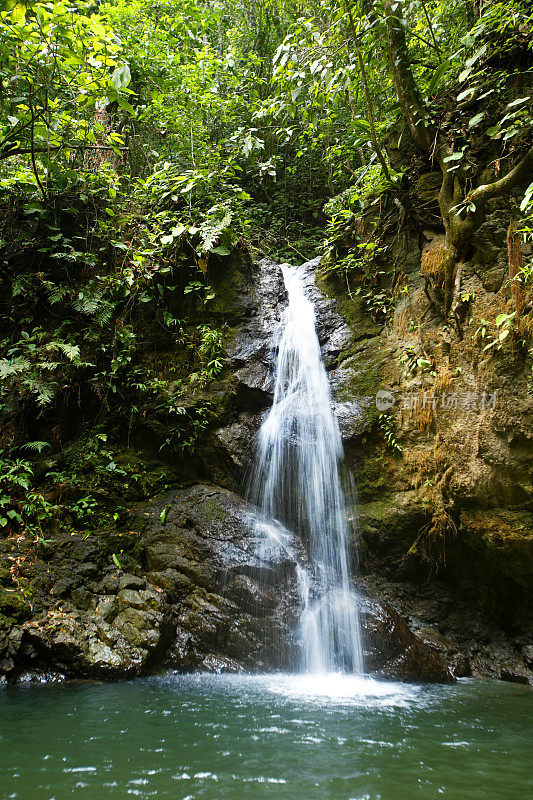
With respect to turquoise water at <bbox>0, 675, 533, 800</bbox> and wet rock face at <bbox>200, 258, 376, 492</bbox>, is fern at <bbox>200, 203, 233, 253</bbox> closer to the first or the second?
wet rock face at <bbox>200, 258, 376, 492</bbox>

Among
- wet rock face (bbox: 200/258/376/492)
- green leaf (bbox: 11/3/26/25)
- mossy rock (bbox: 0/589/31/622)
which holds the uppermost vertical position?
green leaf (bbox: 11/3/26/25)

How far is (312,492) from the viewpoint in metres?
5.47

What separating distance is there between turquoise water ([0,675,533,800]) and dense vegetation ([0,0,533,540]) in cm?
238

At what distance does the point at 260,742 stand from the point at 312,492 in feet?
10.3

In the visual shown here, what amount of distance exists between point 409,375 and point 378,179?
3244 mm

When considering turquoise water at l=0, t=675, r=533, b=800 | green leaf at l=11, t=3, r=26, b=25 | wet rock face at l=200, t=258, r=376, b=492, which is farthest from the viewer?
wet rock face at l=200, t=258, r=376, b=492

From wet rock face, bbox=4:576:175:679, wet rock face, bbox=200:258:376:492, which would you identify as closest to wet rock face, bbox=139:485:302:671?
wet rock face, bbox=4:576:175:679

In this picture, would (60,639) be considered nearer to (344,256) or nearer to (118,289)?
(118,289)

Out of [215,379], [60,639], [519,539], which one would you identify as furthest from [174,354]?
[519,539]

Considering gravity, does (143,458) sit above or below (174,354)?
below

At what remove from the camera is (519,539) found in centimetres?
421

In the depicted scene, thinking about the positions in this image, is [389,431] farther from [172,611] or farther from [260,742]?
[260,742]

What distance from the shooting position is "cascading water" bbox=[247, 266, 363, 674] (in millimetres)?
4332

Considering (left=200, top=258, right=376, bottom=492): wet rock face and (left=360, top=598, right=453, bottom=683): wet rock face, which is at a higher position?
(left=200, top=258, right=376, bottom=492): wet rock face
